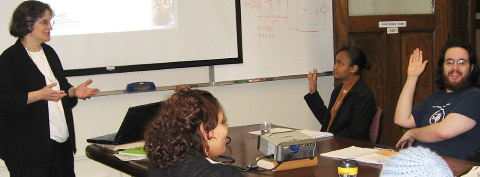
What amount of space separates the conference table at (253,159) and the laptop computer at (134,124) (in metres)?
0.07

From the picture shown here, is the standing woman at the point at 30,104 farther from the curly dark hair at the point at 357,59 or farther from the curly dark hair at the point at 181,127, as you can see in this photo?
the curly dark hair at the point at 357,59

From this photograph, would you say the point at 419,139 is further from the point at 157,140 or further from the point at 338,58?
the point at 157,140

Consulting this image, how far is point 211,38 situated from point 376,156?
7.00ft

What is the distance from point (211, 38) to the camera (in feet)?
14.0

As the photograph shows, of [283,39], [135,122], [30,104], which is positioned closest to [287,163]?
[135,122]

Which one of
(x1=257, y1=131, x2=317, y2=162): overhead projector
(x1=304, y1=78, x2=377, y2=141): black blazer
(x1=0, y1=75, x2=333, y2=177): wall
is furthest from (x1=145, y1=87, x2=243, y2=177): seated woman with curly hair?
(x1=0, y1=75, x2=333, y2=177): wall

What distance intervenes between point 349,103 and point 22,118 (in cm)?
192

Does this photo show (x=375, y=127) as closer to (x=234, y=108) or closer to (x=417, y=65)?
(x=417, y=65)

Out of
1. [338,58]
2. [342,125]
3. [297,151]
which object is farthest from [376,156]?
[338,58]

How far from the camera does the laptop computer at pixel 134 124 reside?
2.76 m

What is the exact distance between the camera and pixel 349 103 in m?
3.46

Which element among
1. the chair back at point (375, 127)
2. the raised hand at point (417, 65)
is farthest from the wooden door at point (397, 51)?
the raised hand at point (417, 65)

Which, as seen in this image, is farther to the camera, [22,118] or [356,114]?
[356,114]

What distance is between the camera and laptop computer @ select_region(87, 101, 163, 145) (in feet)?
9.05
